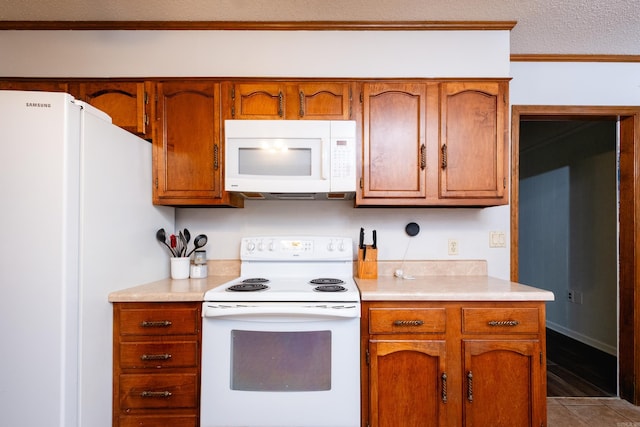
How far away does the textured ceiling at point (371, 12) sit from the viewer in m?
1.82

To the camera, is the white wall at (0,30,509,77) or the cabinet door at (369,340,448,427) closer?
the cabinet door at (369,340,448,427)

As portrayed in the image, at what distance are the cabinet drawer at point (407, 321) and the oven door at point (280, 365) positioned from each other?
0.37 feet

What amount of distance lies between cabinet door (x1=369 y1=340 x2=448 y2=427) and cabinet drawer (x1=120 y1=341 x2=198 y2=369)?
923 mm

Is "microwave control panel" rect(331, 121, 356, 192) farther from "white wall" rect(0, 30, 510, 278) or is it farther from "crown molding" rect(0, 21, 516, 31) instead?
"crown molding" rect(0, 21, 516, 31)

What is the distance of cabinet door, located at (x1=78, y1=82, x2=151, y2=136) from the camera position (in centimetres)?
188

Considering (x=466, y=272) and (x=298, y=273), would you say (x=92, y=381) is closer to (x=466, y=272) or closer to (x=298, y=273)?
(x=298, y=273)

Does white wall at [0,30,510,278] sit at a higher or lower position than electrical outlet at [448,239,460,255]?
higher

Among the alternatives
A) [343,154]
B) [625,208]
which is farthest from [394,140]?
[625,208]

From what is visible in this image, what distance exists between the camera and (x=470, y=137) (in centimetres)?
187

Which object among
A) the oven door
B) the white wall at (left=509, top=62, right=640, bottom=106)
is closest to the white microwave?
the oven door

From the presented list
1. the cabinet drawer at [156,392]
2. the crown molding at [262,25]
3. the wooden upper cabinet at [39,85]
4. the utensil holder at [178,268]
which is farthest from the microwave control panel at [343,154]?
the wooden upper cabinet at [39,85]

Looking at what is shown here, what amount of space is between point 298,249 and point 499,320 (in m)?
1.20

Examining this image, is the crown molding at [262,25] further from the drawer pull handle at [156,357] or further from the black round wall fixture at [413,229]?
the drawer pull handle at [156,357]

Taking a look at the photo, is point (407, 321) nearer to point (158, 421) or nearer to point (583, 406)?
point (158, 421)
